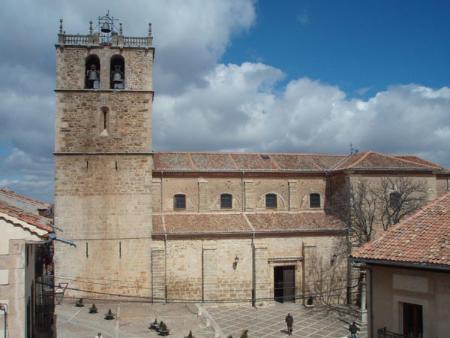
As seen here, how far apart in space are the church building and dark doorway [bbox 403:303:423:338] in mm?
15268

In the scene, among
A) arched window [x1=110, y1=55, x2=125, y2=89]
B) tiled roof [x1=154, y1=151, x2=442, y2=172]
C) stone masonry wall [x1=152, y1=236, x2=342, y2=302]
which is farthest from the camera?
tiled roof [x1=154, y1=151, x2=442, y2=172]

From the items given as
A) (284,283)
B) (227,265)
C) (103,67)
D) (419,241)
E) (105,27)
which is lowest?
(284,283)

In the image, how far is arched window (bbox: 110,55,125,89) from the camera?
25625 mm

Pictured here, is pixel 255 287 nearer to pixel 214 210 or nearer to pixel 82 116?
pixel 214 210

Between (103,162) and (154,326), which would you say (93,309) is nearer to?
(154,326)

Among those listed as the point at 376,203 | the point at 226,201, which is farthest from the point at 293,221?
the point at 376,203

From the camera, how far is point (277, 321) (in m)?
22.2

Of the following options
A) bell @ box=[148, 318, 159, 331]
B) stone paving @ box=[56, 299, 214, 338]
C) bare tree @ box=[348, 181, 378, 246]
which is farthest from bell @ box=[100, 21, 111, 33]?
bare tree @ box=[348, 181, 378, 246]

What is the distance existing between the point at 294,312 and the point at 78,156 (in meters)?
15.4

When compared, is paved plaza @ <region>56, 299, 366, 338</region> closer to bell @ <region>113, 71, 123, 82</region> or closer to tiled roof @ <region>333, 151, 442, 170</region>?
tiled roof @ <region>333, 151, 442, 170</region>

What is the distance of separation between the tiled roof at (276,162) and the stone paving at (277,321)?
871 centimetres

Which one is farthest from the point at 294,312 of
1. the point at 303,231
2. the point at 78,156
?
the point at 78,156

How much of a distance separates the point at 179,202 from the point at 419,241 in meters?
18.4

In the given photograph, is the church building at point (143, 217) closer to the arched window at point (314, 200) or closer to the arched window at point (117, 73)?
the arched window at point (117, 73)
